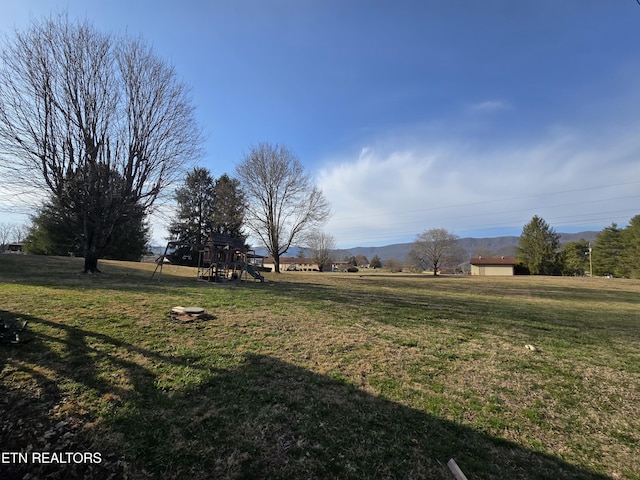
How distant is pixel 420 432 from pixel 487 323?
6.86 meters

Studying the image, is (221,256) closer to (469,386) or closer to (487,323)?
(487,323)

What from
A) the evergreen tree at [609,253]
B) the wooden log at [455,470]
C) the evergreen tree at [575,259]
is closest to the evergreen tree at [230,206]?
the wooden log at [455,470]

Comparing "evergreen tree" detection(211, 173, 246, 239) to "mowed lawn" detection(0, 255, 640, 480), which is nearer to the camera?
"mowed lawn" detection(0, 255, 640, 480)

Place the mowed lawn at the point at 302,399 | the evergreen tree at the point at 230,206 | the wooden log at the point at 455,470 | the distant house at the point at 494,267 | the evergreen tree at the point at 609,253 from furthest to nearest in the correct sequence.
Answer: the distant house at the point at 494,267 < the evergreen tree at the point at 609,253 < the evergreen tree at the point at 230,206 < the mowed lawn at the point at 302,399 < the wooden log at the point at 455,470

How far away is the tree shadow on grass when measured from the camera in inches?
108

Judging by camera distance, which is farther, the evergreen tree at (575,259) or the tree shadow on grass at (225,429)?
the evergreen tree at (575,259)

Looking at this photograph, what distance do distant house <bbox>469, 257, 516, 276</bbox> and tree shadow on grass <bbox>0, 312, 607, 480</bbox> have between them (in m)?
63.1

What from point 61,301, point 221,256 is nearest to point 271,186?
point 221,256

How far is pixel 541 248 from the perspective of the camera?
50812 millimetres

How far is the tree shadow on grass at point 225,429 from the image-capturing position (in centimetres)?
A: 275

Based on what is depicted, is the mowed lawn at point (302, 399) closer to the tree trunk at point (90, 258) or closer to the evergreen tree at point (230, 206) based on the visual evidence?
the tree trunk at point (90, 258)

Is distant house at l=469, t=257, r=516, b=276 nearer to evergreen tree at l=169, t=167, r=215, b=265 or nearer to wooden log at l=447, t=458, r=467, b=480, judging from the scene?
evergreen tree at l=169, t=167, r=215, b=265

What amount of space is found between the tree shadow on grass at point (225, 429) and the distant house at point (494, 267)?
63091mm

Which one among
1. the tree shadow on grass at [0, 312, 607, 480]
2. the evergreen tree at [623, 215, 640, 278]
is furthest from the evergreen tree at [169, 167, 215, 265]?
the evergreen tree at [623, 215, 640, 278]
